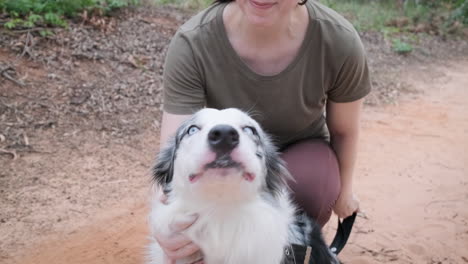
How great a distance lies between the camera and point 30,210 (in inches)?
129

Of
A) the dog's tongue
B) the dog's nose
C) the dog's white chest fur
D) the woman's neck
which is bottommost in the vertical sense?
the dog's white chest fur

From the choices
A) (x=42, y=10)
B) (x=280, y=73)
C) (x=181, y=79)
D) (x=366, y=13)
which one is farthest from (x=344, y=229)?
(x=366, y=13)

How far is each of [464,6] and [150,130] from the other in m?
8.27

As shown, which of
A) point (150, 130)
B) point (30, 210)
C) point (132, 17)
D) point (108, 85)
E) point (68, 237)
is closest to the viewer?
point (68, 237)

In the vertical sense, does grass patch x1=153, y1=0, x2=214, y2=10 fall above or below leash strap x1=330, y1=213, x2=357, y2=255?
below

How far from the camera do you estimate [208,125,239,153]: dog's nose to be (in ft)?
5.24

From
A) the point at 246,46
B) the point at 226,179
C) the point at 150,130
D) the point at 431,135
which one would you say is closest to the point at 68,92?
the point at 150,130

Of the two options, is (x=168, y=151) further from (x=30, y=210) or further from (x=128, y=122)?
(x=128, y=122)

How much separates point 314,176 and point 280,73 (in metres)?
0.59

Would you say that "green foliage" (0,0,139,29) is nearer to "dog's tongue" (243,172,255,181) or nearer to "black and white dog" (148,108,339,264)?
"black and white dog" (148,108,339,264)

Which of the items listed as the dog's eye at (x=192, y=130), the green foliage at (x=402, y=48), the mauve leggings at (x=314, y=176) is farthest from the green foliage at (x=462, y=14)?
the dog's eye at (x=192, y=130)

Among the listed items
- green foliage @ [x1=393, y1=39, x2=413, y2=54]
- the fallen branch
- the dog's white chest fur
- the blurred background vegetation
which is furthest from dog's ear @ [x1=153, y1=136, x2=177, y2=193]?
green foliage @ [x1=393, y1=39, x2=413, y2=54]

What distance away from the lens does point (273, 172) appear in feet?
6.56

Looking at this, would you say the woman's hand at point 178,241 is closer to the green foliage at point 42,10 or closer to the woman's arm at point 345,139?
the woman's arm at point 345,139
